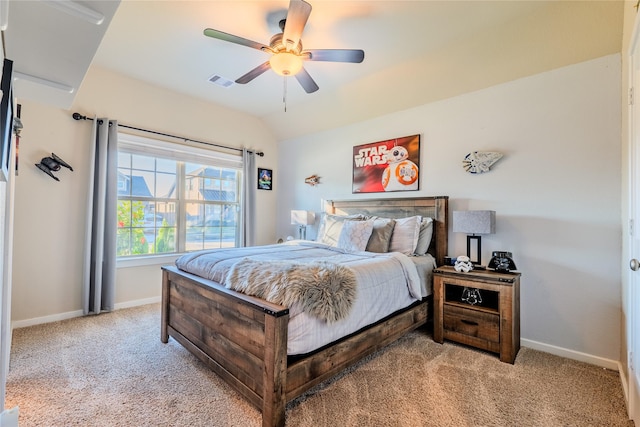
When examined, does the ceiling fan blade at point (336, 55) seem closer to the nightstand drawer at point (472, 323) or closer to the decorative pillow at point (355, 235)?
the decorative pillow at point (355, 235)

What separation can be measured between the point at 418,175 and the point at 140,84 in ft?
11.3

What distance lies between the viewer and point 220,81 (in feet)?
11.4

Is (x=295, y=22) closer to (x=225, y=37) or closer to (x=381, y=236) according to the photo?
(x=225, y=37)

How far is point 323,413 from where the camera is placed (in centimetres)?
165

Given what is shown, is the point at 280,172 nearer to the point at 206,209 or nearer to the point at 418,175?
the point at 206,209

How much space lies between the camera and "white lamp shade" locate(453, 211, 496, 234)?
2.54 m

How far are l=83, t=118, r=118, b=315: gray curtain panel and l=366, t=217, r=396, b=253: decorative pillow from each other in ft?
9.27

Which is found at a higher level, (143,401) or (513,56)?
(513,56)

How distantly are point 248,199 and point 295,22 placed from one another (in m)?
2.93

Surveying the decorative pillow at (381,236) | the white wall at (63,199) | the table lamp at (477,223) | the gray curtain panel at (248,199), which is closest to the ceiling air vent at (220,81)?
the white wall at (63,199)

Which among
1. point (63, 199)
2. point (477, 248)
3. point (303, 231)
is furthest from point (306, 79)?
point (63, 199)

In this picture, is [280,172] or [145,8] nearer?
[145,8]

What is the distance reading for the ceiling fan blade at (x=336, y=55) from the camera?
2123 millimetres

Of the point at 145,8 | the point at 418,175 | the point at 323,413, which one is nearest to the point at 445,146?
the point at 418,175
